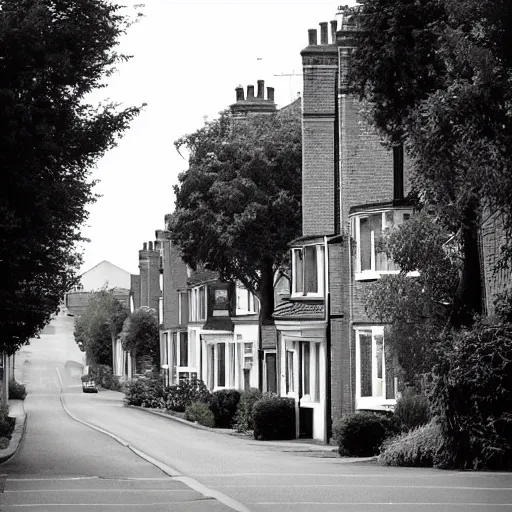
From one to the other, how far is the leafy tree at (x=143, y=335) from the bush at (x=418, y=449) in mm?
74051

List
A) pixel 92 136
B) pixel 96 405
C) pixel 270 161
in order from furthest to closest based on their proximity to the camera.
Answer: pixel 96 405, pixel 270 161, pixel 92 136

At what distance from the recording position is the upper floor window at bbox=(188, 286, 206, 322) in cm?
7731

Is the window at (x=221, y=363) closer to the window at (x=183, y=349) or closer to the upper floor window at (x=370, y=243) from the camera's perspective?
the window at (x=183, y=349)

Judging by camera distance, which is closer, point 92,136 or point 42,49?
point 42,49

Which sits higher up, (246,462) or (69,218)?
(69,218)

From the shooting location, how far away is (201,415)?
54062 millimetres

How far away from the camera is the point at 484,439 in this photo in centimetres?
2566

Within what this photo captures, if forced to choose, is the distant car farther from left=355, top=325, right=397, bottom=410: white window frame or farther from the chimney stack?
left=355, top=325, right=397, bottom=410: white window frame

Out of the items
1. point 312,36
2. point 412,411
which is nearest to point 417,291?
point 412,411

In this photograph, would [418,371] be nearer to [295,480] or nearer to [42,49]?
[295,480]

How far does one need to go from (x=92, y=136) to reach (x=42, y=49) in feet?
8.08

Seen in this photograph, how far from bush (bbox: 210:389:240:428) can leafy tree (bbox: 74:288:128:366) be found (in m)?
68.5

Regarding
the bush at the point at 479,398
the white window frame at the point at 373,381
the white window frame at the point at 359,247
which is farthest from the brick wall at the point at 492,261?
the white window frame at the point at 373,381

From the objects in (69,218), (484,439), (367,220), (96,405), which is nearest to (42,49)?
(69,218)
